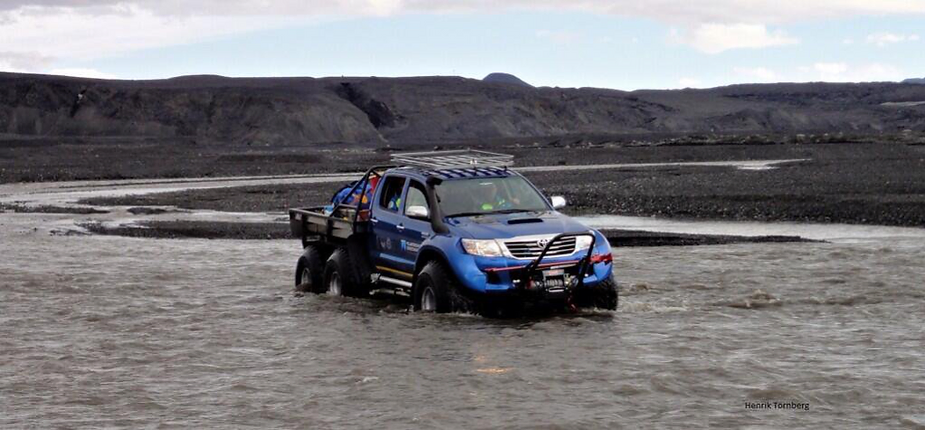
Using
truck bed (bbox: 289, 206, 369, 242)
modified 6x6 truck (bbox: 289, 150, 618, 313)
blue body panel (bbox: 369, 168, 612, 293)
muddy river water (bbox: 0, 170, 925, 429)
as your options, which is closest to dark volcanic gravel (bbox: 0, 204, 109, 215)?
muddy river water (bbox: 0, 170, 925, 429)

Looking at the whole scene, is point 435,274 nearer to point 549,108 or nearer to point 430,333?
point 430,333

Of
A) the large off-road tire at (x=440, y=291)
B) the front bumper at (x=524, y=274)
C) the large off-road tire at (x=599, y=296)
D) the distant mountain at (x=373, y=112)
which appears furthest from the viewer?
the distant mountain at (x=373, y=112)

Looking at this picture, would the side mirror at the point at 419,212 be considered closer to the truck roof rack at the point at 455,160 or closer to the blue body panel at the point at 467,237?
the blue body panel at the point at 467,237

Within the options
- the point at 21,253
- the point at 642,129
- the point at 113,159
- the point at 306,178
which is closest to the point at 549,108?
the point at 642,129

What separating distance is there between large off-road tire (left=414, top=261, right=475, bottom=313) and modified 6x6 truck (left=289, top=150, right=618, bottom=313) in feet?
0.04

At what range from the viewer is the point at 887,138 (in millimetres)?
79812

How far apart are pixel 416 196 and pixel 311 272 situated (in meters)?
2.69

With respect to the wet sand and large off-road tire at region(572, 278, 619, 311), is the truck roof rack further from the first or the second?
large off-road tire at region(572, 278, 619, 311)

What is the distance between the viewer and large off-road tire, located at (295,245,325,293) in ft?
60.3

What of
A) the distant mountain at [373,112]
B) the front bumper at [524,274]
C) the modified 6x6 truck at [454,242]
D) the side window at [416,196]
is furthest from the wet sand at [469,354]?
the distant mountain at [373,112]

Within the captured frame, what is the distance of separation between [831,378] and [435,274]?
195 inches

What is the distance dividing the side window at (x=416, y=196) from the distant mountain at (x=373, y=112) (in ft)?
300

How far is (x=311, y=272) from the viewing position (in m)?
18.5

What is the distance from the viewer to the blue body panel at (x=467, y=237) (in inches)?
577
